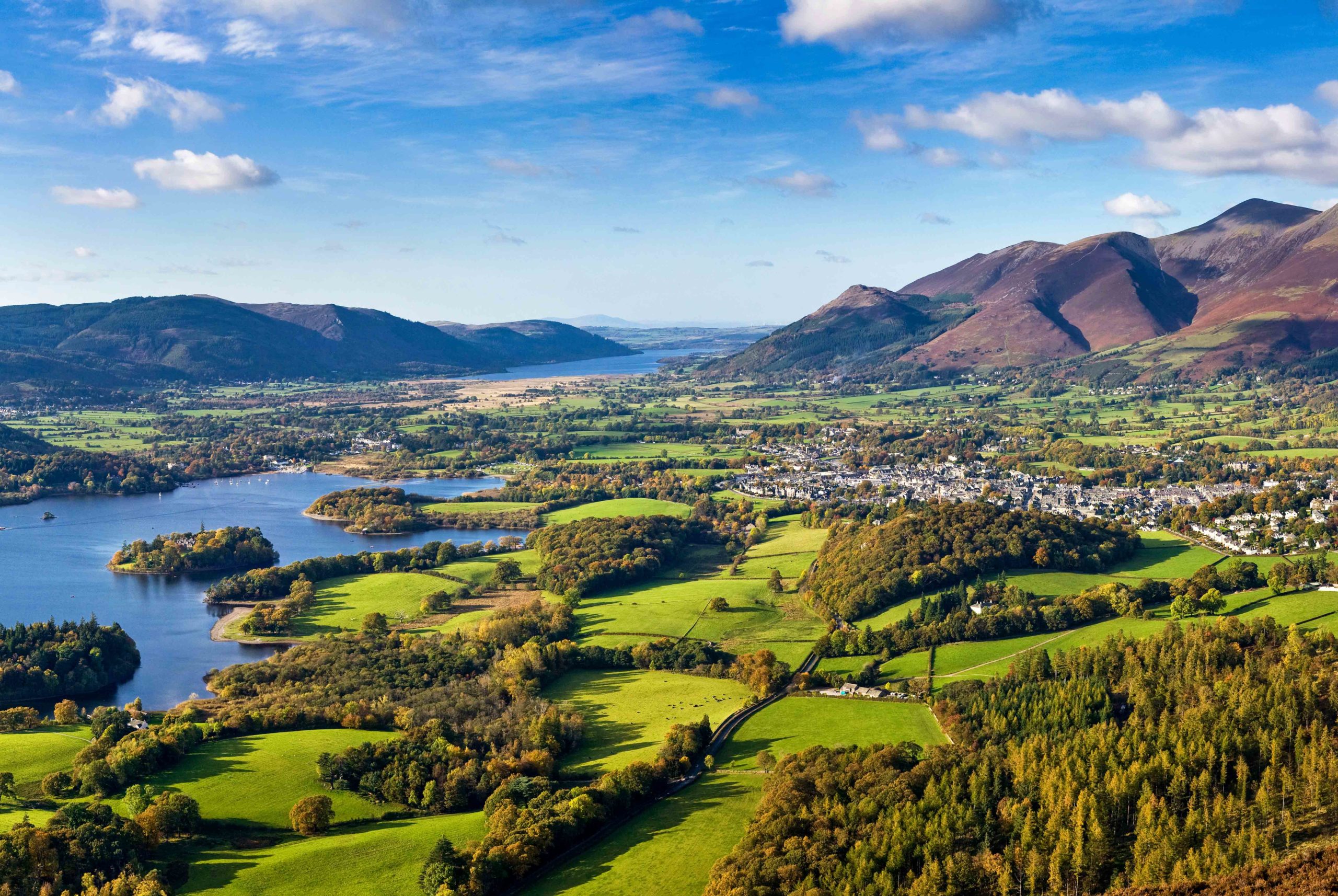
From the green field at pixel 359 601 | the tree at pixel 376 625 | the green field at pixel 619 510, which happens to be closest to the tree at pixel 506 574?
the green field at pixel 359 601

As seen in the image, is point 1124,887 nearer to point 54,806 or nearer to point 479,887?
point 479,887

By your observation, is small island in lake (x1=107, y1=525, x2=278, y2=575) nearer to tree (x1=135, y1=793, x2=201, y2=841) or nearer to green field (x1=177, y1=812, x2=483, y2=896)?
tree (x1=135, y1=793, x2=201, y2=841)

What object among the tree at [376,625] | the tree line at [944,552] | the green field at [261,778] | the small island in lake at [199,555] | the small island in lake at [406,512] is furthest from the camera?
the small island in lake at [406,512]

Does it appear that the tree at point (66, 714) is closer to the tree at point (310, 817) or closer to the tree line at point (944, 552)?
the tree at point (310, 817)

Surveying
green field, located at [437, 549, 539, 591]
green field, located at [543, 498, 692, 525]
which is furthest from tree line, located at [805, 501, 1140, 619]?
green field, located at [543, 498, 692, 525]

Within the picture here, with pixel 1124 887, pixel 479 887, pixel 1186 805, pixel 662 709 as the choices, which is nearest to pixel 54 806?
pixel 479 887

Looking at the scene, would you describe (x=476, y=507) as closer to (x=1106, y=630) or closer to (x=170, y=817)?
(x=1106, y=630)
